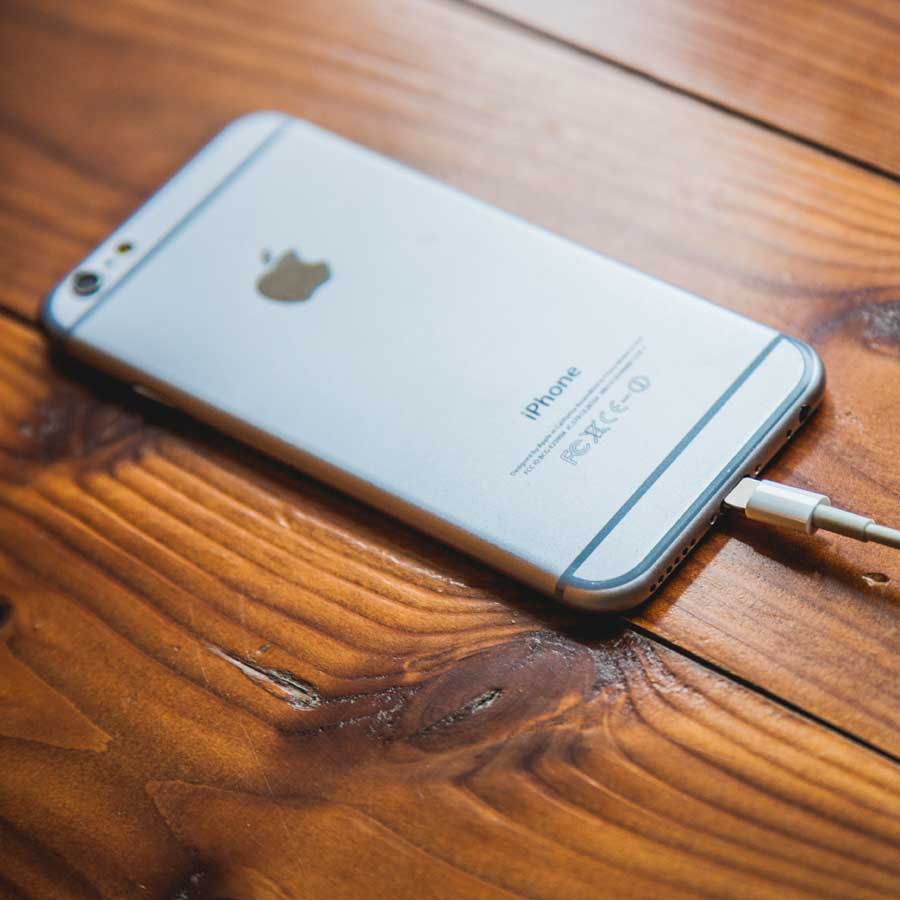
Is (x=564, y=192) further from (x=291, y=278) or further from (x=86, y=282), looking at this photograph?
(x=86, y=282)

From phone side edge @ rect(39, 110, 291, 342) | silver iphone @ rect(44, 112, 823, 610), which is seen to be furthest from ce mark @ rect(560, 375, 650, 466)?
phone side edge @ rect(39, 110, 291, 342)

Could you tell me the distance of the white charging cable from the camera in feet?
1.70

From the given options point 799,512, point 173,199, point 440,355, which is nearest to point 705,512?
point 799,512

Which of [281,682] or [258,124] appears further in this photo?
[258,124]

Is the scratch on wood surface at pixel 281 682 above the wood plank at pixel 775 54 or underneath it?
underneath

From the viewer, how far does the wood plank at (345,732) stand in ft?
1.61

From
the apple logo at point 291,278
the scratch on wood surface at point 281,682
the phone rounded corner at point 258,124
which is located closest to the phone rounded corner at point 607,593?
the scratch on wood surface at point 281,682

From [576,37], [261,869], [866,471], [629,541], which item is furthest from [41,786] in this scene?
[576,37]

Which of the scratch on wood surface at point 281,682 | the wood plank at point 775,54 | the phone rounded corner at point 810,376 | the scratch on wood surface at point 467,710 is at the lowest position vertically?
the scratch on wood surface at point 281,682

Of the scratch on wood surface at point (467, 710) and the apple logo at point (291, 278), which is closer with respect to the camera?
the scratch on wood surface at point (467, 710)

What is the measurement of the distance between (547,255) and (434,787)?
0.92 ft

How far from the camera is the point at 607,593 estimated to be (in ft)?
1.72

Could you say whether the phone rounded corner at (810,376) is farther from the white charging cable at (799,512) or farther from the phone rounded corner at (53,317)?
the phone rounded corner at (53,317)

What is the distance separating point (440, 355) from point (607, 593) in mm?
158
